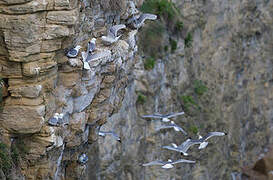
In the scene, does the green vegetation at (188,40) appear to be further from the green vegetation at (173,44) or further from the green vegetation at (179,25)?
the green vegetation at (173,44)

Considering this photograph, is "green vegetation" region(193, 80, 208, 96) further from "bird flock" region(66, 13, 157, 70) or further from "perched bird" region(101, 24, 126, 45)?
"perched bird" region(101, 24, 126, 45)

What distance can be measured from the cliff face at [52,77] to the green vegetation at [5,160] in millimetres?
34

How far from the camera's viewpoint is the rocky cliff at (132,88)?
29.0ft

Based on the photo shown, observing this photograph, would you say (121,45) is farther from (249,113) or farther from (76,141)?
(249,113)

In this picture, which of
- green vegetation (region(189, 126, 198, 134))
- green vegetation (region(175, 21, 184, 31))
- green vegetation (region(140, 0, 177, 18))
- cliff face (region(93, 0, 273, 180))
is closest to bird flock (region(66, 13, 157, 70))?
cliff face (region(93, 0, 273, 180))

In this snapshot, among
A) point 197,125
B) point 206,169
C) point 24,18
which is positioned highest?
point 24,18

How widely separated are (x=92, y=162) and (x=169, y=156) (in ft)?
13.0

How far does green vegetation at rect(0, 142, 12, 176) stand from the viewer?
29.4 ft

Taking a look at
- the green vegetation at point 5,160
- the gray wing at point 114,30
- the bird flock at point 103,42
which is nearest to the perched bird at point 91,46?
the bird flock at point 103,42

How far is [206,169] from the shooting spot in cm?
1995

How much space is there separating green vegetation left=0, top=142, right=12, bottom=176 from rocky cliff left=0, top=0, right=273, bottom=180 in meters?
0.03

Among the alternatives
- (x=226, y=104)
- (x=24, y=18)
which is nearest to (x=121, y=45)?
(x=24, y=18)

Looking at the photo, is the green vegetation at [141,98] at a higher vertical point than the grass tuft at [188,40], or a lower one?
lower

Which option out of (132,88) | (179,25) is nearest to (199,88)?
(179,25)
